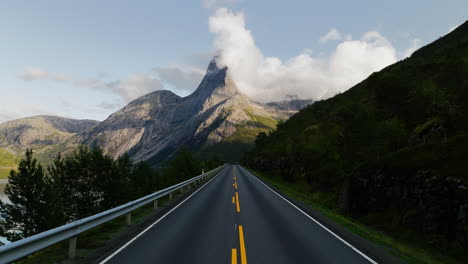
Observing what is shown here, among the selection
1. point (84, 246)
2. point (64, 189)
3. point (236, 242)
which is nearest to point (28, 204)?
point (64, 189)

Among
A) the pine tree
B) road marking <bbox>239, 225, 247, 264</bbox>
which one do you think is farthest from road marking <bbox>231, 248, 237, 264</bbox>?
the pine tree

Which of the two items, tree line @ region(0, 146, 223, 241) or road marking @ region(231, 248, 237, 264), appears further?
tree line @ region(0, 146, 223, 241)

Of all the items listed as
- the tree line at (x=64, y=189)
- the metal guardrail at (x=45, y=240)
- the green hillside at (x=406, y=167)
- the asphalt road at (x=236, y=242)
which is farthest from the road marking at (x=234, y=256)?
the tree line at (x=64, y=189)

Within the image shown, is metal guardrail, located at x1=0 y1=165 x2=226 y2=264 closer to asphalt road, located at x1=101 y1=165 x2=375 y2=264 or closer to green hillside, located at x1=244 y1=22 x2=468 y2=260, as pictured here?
asphalt road, located at x1=101 y1=165 x2=375 y2=264

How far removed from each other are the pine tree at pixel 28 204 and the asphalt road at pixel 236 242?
28.8 meters

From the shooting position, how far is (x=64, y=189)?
4600cm

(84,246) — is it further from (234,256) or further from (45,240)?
(234,256)

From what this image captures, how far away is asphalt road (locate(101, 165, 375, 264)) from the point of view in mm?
6984

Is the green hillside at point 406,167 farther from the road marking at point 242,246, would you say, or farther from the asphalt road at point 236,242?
the road marking at point 242,246

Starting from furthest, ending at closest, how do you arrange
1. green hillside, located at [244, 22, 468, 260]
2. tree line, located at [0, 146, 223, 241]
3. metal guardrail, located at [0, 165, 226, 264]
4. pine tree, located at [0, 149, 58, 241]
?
1. tree line, located at [0, 146, 223, 241]
2. pine tree, located at [0, 149, 58, 241]
3. green hillside, located at [244, 22, 468, 260]
4. metal guardrail, located at [0, 165, 226, 264]

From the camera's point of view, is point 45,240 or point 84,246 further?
point 84,246

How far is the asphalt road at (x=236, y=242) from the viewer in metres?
6.98

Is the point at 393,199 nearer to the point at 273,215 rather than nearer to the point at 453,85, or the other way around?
the point at 273,215

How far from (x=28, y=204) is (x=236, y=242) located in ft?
120
